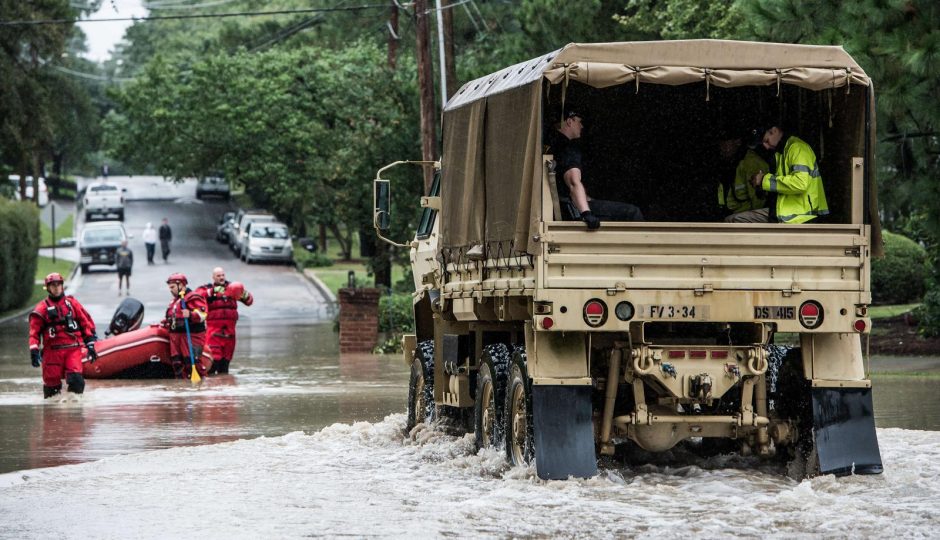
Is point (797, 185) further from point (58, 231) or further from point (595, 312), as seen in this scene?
point (58, 231)

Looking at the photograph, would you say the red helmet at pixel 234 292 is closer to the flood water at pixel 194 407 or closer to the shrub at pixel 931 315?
Result: the flood water at pixel 194 407

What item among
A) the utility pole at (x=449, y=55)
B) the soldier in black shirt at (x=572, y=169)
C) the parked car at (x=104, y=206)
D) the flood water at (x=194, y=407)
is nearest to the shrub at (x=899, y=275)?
the utility pole at (x=449, y=55)

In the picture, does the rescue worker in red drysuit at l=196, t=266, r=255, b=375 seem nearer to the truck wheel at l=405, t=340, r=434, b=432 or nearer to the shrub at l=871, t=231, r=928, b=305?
the truck wheel at l=405, t=340, r=434, b=432

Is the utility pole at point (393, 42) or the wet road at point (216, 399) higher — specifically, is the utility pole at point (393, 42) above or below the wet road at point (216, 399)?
above

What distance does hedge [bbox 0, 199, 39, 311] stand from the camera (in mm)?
42934

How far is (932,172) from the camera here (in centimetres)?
2305

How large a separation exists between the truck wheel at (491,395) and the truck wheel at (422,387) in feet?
6.29

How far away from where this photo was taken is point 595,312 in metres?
10.8

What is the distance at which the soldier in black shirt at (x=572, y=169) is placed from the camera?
11.4 metres

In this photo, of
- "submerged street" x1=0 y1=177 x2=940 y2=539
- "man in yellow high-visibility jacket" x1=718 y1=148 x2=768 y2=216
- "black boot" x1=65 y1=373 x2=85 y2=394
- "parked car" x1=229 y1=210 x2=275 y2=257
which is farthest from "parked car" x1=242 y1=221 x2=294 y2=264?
"man in yellow high-visibility jacket" x1=718 y1=148 x2=768 y2=216

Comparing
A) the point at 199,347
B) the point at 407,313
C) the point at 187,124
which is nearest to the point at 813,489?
the point at 199,347

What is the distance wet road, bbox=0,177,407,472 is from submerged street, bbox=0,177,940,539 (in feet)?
0.17

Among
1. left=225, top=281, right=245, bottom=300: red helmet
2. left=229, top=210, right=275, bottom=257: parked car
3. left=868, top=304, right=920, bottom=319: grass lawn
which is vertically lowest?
left=868, top=304, right=920, bottom=319: grass lawn

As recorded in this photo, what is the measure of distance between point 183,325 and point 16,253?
71.0ft
